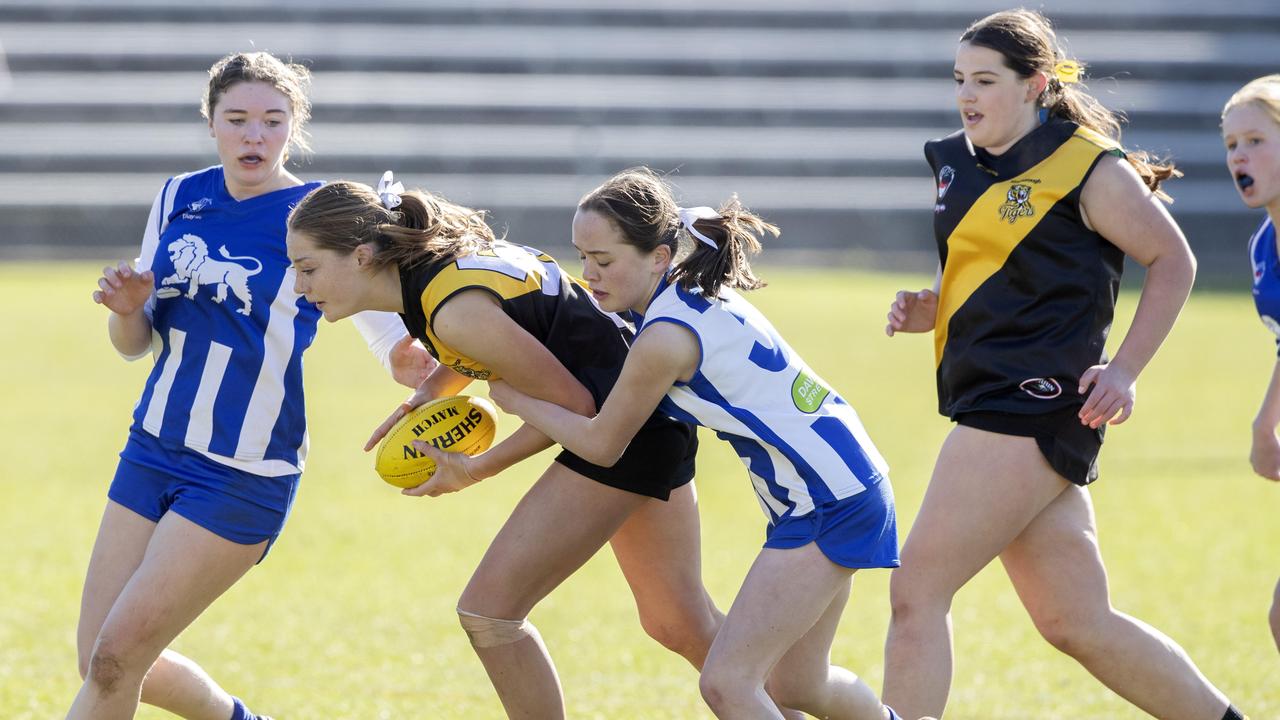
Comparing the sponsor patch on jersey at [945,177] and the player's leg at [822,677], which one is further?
the sponsor patch on jersey at [945,177]

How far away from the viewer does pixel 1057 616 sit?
12.6 ft

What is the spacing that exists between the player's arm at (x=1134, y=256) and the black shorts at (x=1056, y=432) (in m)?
0.07

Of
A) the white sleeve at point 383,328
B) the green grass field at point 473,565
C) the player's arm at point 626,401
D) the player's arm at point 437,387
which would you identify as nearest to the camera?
the player's arm at point 626,401

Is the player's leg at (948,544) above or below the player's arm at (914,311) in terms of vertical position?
below

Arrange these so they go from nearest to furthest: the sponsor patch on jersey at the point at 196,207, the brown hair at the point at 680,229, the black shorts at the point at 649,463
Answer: the brown hair at the point at 680,229, the black shorts at the point at 649,463, the sponsor patch on jersey at the point at 196,207

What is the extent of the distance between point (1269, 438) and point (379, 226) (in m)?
2.61

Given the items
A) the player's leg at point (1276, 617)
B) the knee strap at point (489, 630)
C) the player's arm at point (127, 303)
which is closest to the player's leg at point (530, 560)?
the knee strap at point (489, 630)

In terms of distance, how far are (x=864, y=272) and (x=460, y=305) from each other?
22706 millimetres

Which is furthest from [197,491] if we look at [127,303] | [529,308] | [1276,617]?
[1276,617]

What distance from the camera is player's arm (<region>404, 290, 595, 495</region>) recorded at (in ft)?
11.8

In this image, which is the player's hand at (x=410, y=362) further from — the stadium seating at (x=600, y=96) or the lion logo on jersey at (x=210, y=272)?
the stadium seating at (x=600, y=96)

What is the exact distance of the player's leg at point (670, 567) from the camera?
394cm

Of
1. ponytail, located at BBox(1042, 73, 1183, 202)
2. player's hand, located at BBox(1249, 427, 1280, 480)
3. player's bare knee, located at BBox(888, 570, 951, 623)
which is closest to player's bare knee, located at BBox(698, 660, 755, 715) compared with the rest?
player's bare knee, located at BBox(888, 570, 951, 623)

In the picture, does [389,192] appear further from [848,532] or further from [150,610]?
[848,532]
